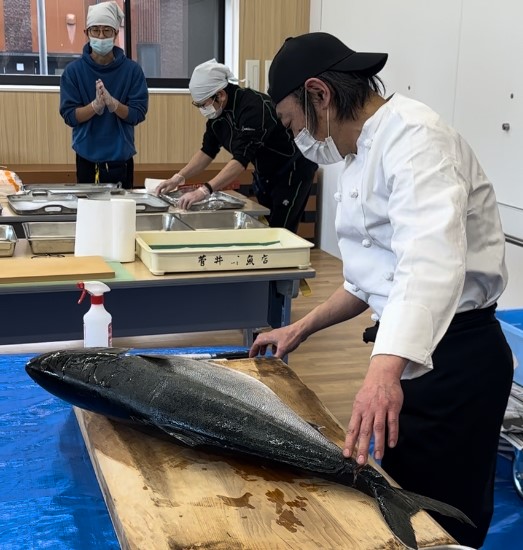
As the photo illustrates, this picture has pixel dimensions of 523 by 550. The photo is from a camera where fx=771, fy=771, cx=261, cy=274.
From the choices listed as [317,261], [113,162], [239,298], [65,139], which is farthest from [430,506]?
[65,139]

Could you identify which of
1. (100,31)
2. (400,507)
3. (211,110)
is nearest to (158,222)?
(211,110)

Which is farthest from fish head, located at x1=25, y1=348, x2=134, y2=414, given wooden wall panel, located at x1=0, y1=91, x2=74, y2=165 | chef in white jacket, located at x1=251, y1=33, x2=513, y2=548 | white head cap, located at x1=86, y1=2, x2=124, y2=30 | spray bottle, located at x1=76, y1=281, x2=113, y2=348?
wooden wall panel, located at x1=0, y1=91, x2=74, y2=165

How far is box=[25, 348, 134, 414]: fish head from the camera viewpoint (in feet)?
4.41

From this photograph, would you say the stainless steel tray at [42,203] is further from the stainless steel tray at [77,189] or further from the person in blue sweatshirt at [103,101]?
the person in blue sweatshirt at [103,101]

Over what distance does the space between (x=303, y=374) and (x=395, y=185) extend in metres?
2.49

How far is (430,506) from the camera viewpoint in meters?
1.12

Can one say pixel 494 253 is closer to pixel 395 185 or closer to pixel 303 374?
pixel 395 185

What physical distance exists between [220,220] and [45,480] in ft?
6.20

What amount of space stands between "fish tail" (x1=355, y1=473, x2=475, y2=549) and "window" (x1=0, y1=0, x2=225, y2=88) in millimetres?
5335

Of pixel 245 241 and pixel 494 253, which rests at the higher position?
pixel 494 253

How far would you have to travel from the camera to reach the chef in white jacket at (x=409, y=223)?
4.14 feet

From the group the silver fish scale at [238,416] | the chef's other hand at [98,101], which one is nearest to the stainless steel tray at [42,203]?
the chef's other hand at [98,101]

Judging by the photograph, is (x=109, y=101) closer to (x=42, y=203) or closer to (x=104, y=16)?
(x=104, y=16)

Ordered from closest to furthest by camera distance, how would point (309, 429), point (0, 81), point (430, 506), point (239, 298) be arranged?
point (430, 506)
point (309, 429)
point (239, 298)
point (0, 81)
